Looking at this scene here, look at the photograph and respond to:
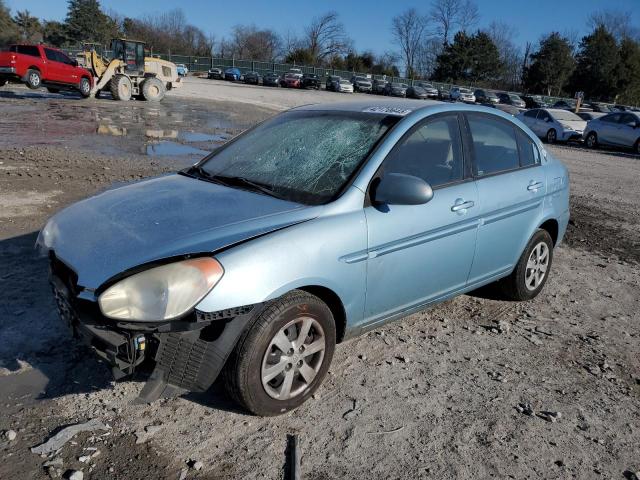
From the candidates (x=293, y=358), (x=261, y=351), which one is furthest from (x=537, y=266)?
(x=261, y=351)

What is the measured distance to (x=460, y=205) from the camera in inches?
152

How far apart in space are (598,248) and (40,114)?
1736cm

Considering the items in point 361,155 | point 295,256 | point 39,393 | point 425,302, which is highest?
point 361,155

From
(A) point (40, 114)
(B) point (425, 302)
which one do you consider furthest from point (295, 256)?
(A) point (40, 114)

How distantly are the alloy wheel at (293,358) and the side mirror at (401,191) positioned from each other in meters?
0.85

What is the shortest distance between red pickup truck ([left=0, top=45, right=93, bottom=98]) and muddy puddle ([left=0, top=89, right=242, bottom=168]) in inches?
29.5

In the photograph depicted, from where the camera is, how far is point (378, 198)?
331 centimetres

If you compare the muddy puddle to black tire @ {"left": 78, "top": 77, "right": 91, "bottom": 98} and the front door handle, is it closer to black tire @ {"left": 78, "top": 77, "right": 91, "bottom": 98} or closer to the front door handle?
black tire @ {"left": 78, "top": 77, "right": 91, "bottom": 98}

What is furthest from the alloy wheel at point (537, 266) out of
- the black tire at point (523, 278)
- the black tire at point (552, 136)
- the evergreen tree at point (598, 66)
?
the evergreen tree at point (598, 66)

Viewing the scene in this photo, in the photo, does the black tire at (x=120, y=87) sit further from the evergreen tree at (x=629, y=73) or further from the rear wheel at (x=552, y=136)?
the evergreen tree at (x=629, y=73)

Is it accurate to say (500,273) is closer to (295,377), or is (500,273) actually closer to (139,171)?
(295,377)

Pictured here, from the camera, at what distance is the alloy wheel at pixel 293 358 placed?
2930 millimetres

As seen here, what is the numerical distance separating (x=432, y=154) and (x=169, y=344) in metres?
2.27

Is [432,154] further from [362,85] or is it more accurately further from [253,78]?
[253,78]
